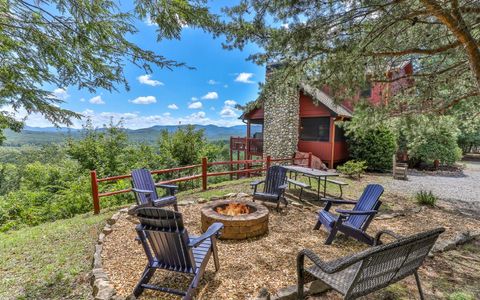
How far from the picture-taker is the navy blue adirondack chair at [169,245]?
2.49 meters

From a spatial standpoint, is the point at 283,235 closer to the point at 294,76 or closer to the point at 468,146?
the point at 294,76

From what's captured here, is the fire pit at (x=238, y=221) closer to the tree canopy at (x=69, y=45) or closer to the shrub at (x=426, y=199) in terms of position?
the tree canopy at (x=69, y=45)

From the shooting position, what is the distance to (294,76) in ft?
17.8

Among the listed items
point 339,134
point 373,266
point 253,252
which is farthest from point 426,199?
point 339,134

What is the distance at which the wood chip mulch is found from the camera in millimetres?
2834

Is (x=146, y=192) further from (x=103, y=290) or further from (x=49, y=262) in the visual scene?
(x=103, y=290)

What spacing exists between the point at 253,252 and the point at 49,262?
2.86 metres

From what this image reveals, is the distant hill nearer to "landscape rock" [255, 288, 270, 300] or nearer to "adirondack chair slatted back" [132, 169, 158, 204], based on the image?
"adirondack chair slatted back" [132, 169, 158, 204]

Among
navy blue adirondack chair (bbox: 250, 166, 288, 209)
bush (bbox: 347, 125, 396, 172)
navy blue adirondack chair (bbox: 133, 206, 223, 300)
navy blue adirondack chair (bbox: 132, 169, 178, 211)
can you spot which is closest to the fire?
navy blue adirondack chair (bbox: 250, 166, 288, 209)

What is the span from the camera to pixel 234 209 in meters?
4.67

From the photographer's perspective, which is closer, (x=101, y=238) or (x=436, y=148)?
(x=101, y=238)

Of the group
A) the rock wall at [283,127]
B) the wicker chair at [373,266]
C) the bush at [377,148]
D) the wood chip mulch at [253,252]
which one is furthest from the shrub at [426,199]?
the rock wall at [283,127]

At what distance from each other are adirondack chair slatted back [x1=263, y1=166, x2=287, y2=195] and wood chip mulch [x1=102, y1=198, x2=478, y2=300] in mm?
486

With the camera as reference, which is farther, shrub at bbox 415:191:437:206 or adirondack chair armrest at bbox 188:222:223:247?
shrub at bbox 415:191:437:206
